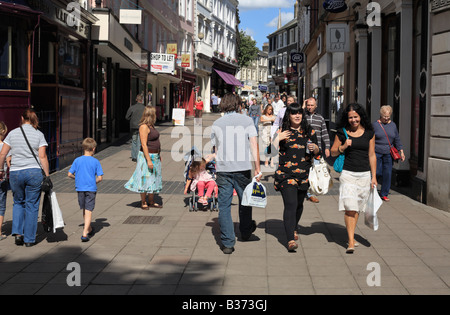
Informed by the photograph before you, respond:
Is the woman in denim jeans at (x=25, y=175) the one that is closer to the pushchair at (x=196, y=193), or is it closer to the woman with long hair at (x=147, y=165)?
the woman with long hair at (x=147, y=165)

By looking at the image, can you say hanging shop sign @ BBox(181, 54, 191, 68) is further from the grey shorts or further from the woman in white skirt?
the woman in white skirt

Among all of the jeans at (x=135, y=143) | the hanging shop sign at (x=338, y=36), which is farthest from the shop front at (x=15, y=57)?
the hanging shop sign at (x=338, y=36)

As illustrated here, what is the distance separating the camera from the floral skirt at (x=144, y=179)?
10211 mm

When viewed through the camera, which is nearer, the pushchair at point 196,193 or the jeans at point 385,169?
the pushchair at point 196,193

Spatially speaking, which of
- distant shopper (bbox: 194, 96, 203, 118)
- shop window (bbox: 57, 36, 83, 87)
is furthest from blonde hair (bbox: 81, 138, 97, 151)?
distant shopper (bbox: 194, 96, 203, 118)

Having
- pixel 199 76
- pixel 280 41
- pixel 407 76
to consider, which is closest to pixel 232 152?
pixel 407 76

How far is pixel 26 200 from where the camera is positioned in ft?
25.4

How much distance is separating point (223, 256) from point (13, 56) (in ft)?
25.1

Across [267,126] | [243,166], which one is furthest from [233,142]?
[267,126]

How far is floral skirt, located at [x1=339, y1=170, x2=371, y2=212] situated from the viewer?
24.3 feet

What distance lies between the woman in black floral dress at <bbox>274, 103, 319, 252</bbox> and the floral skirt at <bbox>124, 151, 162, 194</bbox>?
327 cm

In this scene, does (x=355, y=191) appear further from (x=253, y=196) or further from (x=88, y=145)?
(x=88, y=145)

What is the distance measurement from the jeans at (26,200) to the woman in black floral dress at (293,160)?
117 inches

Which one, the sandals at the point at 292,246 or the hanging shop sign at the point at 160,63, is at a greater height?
the hanging shop sign at the point at 160,63
